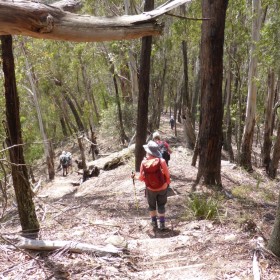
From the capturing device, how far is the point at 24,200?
16.8 feet

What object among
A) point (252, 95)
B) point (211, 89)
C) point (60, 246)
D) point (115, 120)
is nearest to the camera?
point (60, 246)

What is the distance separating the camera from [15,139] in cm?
496

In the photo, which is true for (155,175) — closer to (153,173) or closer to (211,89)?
(153,173)

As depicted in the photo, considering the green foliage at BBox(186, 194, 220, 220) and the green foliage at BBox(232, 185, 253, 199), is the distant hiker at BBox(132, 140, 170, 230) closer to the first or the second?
the green foliage at BBox(186, 194, 220, 220)

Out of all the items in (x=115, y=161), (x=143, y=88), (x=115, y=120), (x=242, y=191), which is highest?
(x=143, y=88)

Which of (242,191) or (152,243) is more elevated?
(152,243)

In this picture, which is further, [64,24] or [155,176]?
[155,176]

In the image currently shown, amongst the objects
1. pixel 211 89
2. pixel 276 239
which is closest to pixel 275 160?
pixel 211 89

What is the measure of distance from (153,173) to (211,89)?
9.20ft

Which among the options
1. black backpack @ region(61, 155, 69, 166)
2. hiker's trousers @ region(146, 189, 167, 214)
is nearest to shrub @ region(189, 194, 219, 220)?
hiker's trousers @ region(146, 189, 167, 214)

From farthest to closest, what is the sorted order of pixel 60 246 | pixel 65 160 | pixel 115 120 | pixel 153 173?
pixel 115 120 < pixel 65 160 < pixel 153 173 < pixel 60 246

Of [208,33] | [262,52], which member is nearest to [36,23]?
[208,33]

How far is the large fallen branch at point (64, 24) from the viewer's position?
2.48 meters

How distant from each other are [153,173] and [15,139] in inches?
101
